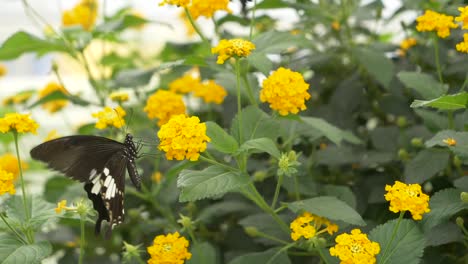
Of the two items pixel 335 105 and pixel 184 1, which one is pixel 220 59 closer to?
pixel 184 1

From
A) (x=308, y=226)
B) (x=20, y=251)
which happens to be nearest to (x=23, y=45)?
(x=20, y=251)

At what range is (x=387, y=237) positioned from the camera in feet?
3.37

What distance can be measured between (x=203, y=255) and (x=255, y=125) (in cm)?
28

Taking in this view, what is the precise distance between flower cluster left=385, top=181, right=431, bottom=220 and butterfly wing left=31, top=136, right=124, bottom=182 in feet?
1.69

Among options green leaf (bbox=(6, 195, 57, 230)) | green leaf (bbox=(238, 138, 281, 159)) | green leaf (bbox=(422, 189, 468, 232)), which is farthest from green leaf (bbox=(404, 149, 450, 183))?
green leaf (bbox=(6, 195, 57, 230))

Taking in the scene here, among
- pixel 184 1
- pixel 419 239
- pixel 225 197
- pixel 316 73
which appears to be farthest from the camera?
pixel 316 73

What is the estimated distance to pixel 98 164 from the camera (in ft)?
3.84

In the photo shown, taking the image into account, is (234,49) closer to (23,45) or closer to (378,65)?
(378,65)

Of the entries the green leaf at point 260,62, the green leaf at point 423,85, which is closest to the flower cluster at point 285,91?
the green leaf at point 260,62

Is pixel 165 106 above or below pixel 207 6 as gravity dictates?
below

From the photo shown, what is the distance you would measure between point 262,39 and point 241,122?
0.29 metres

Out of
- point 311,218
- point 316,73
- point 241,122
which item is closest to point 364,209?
point 311,218

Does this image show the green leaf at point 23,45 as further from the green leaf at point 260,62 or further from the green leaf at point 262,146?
the green leaf at point 262,146

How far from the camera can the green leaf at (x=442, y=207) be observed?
1009 mm
